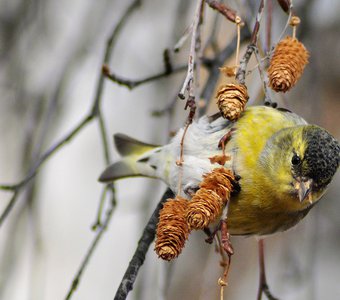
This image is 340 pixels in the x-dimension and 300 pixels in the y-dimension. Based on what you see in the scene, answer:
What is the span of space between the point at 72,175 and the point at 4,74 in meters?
1.56

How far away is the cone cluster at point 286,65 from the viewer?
149cm

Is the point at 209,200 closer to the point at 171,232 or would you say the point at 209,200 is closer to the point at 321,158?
the point at 171,232

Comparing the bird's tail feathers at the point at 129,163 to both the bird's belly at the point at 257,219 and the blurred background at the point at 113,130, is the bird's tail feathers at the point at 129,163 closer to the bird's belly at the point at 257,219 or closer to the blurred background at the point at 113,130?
the blurred background at the point at 113,130

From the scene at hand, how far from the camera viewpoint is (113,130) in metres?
3.88

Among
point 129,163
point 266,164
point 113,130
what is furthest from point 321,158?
point 113,130

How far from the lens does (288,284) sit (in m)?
2.54

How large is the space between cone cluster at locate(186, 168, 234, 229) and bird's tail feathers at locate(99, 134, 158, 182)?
2.76 feet

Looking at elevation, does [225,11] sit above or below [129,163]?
below

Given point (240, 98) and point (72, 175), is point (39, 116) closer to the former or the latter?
point (240, 98)

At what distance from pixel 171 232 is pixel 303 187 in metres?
0.59

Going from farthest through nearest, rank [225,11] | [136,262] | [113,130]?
[113,130] < [136,262] < [225,11]

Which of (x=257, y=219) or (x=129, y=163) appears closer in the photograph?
(x=257, y=219)

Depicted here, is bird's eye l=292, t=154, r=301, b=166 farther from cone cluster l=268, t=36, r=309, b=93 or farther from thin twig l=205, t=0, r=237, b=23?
thin twig l=205, t=0, r=237, b=23

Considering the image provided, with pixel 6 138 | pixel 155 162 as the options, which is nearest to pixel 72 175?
pixel 6 138
